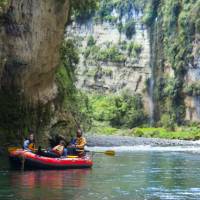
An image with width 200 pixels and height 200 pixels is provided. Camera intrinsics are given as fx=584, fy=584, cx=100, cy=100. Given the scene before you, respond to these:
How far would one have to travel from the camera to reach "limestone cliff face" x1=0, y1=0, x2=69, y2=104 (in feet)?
96.4

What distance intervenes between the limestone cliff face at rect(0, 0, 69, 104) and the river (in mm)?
4988

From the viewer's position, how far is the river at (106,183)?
17470mm

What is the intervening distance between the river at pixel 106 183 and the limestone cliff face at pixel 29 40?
4.99 m

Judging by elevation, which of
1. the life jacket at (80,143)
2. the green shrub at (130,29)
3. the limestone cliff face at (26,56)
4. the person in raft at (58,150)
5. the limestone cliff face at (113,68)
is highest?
the green shrub at (130,29)

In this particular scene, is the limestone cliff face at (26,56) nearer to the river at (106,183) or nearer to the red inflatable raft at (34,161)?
the river at (106,183)

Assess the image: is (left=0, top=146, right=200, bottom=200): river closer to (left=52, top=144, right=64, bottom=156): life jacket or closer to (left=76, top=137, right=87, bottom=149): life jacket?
(left=52, top=144, right=64, bottom=156): life jacket

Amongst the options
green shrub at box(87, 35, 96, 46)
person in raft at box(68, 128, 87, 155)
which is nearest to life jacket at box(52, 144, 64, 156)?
person in raft at box(68, 128, 87, 155)

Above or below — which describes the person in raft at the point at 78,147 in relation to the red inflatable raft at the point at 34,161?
above

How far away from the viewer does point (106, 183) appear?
2053 centimetres

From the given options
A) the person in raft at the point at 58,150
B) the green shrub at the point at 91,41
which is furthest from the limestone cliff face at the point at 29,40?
the green shrub at the point at 91,41

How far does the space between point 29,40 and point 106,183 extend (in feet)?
39.0

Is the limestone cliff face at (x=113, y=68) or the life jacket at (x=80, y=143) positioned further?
the limestone cliff face at (x=113, y=68)

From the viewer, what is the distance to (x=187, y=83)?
91.4 meters

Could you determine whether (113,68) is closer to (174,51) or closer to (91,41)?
(91,41)
